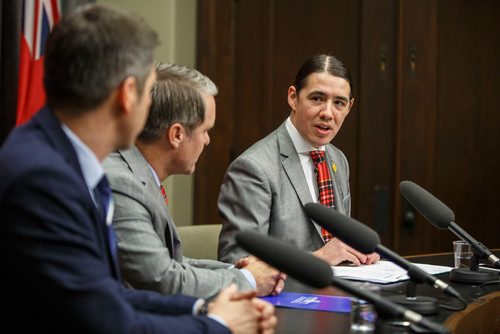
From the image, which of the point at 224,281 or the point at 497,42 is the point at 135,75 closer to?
the point at 224,281

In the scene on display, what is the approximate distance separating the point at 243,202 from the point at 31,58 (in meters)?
1.24

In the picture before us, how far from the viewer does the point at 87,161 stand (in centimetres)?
147

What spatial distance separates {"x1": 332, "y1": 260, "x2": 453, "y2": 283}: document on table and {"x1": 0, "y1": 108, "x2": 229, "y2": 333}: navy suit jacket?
1053 millimetres

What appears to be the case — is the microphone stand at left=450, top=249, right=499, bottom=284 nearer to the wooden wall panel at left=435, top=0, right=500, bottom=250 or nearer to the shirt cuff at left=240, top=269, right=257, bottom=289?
the shirt cuff at left=240, top=269, right=257, bottom=289

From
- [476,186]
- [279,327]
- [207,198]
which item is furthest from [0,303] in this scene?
[476,186]

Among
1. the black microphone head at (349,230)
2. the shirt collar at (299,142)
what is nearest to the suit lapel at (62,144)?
the black microphone head at (349,230)

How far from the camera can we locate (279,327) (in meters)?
1.78

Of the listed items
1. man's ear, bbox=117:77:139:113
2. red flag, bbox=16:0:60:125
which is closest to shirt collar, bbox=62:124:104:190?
man's ear, bbox=117:77:139:113

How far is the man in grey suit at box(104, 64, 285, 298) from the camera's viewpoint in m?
1.97

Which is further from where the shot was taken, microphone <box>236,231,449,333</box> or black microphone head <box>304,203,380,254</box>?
black microphone head <box>304,203,380,254</box>

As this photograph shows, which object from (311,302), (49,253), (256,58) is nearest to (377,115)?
(256,58)

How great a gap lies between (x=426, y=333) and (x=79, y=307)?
2.39ft

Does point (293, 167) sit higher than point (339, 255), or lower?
higher

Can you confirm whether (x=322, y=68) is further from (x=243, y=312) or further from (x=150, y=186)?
(x=243, y=312)
